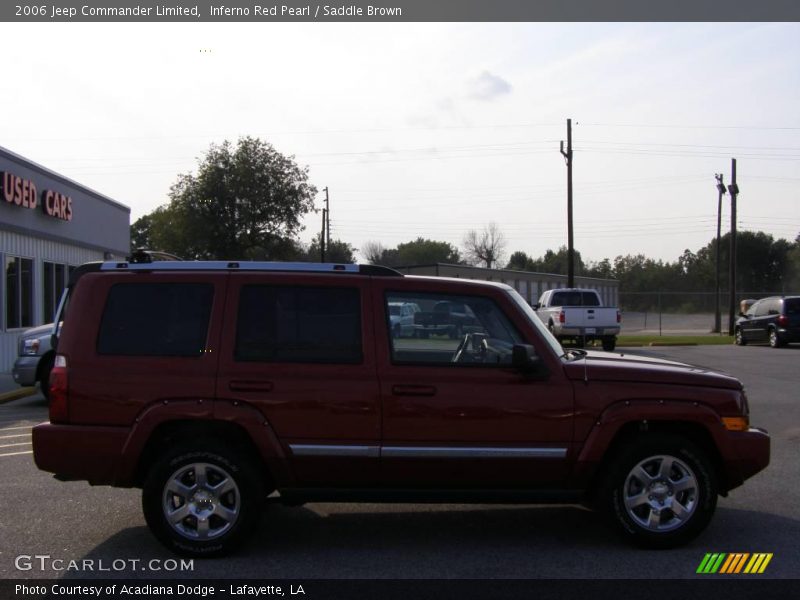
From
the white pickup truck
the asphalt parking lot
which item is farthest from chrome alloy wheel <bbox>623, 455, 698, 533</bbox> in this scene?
the white pickup truck

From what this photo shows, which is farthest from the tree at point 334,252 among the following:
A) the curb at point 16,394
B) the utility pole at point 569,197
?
the curb at point 16,394

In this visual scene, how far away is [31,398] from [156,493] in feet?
36.7

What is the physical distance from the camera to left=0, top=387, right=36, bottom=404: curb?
→ 14.9 metres

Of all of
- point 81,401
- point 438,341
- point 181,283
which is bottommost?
point 81,401

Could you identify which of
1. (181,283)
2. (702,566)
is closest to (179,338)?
(181,283)

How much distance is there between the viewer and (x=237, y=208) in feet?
154

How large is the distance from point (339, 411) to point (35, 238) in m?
19.9

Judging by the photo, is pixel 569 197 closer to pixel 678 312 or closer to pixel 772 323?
pixel 772 323

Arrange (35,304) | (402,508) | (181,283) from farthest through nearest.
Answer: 1. (35,304)
2. (402,508)
3. (181,283)

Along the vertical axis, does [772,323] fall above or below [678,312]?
above

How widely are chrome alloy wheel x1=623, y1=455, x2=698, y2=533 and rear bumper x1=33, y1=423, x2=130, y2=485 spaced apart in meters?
3.39

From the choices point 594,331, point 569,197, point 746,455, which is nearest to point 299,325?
point 746,455

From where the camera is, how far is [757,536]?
236 inches

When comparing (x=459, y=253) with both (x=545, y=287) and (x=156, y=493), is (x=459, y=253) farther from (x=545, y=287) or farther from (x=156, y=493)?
(x=156, y=493)
